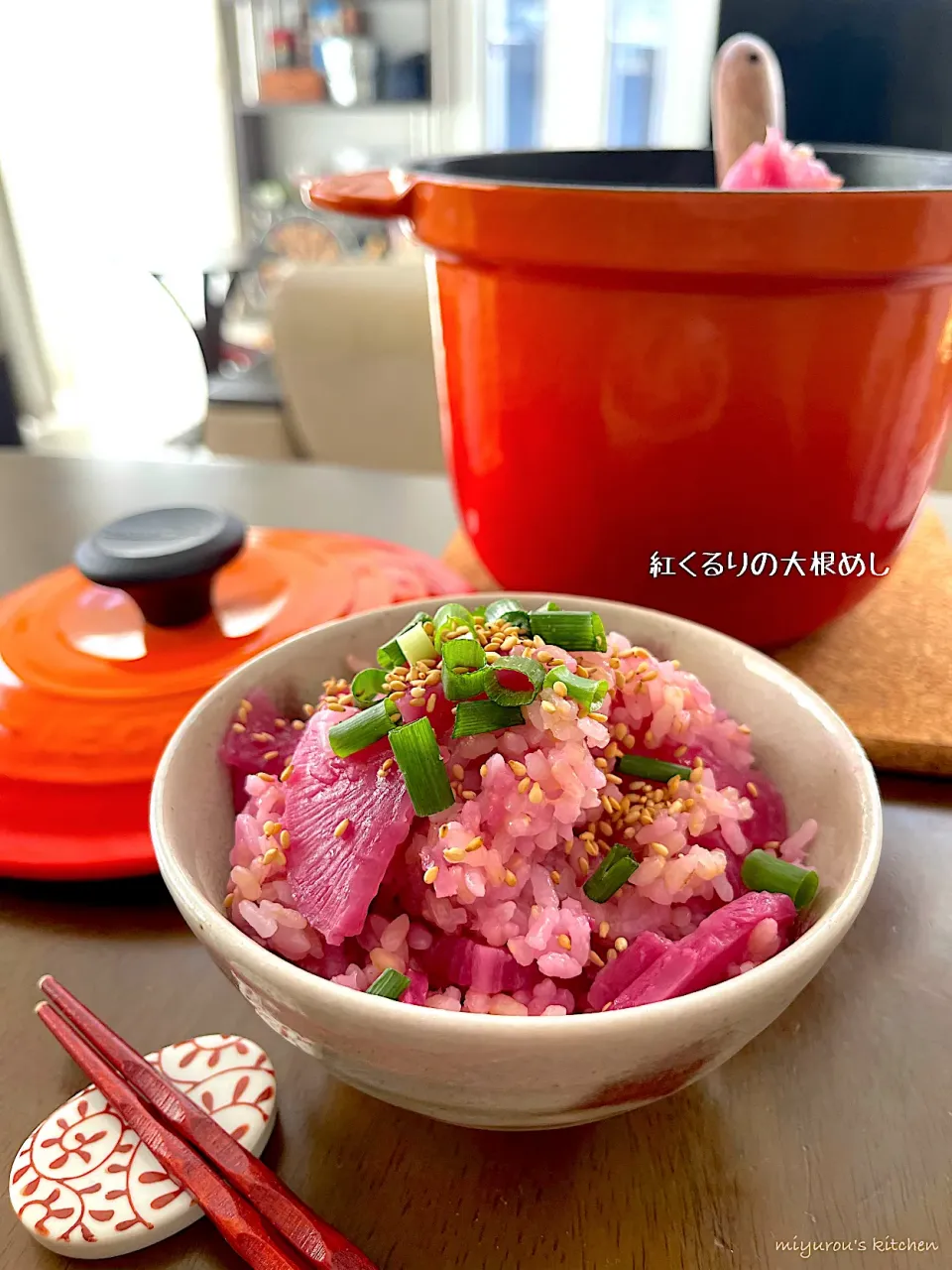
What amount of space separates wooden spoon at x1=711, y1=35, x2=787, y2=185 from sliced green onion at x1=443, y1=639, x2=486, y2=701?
2.13 feet

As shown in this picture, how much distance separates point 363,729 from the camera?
0.56 metres

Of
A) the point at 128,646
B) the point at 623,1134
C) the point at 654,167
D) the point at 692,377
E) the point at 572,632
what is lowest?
the point at 623,1134

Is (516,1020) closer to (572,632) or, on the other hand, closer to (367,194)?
(572,632)

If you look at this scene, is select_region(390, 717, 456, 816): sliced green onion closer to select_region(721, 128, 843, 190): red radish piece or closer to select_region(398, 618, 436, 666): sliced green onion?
select_region(398, 618, 436, 666): sliced green onion

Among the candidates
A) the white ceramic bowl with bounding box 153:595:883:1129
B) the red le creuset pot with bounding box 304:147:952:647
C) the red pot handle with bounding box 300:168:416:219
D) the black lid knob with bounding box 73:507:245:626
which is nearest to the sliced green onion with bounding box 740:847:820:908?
the white ceramic bowl with bounding box 153:595:883:1129

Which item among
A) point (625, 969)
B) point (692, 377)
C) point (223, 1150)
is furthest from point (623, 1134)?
point (692, 377)

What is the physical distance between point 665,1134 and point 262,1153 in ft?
0.74

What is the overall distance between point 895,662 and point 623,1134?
56 cm

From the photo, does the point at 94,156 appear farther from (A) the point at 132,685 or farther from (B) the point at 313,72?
(A) the point at 132,685

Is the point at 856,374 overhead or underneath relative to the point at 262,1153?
overhead

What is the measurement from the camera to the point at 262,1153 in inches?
20.6

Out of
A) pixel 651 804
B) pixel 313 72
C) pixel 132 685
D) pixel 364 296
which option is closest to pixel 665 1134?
pixel 651 804

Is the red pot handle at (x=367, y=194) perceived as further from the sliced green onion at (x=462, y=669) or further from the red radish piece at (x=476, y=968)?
the red radish piece at (x=476, y=968)

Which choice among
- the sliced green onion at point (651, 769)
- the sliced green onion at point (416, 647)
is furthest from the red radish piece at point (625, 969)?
the sliced green onion at point (416, 647)
